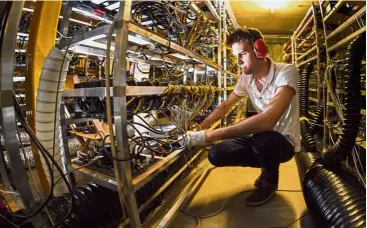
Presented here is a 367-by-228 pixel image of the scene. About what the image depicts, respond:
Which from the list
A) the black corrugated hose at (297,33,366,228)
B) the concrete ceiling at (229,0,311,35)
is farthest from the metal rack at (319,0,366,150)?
the concrete ceiling at (229,0,311,35)

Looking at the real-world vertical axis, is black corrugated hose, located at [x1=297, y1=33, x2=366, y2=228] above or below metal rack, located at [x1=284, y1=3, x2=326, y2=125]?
below

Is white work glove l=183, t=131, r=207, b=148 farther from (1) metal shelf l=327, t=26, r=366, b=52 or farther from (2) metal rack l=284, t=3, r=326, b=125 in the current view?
(2) metal rack l=284, t=3, r=326, b=125

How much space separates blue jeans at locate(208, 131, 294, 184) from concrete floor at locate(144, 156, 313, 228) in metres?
0.21

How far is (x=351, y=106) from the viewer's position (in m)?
1.50

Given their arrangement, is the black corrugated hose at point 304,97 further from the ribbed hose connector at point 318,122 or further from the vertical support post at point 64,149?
the vertical support post at point 64,149

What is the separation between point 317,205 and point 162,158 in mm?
864

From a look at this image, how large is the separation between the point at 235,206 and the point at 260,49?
3.57 ft

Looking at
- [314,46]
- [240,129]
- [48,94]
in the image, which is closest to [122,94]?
[48,94]

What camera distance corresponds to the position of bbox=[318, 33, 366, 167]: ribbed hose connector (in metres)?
1.48

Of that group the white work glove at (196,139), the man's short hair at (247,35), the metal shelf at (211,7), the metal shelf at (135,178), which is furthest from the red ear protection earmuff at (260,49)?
the metal shelf at (211,7)

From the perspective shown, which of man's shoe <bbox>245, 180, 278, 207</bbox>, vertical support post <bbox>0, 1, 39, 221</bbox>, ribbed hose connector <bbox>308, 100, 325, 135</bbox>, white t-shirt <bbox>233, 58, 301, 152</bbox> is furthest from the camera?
ribbed hose connector <bbox>308, 100, 325, 135</bbox>

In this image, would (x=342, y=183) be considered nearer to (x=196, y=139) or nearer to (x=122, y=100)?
(x=196, y=139)

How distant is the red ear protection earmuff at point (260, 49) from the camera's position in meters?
1.59

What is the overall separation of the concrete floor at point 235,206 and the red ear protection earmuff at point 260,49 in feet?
3.39
